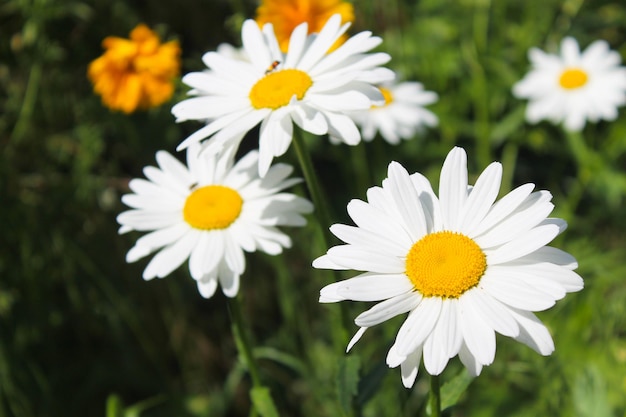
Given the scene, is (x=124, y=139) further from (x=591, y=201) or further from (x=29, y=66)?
(x=591, y=201)

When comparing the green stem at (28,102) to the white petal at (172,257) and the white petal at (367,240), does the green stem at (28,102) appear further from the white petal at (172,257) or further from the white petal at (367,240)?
the white petal at (367,240)

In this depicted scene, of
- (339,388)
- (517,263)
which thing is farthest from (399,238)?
(339,388)

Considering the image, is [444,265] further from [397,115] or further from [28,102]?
[28,102]

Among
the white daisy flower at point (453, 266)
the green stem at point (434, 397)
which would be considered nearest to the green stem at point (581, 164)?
the white daisy flower at point (453, 266)

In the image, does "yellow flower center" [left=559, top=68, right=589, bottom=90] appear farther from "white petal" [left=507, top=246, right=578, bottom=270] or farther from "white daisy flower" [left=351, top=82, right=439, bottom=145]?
"white petal" [left=507, top=246, right=578, bottom=270]

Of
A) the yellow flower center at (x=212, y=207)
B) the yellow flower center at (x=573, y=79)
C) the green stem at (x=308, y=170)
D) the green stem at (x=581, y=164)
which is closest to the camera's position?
the green stem at (x=308, y=170)

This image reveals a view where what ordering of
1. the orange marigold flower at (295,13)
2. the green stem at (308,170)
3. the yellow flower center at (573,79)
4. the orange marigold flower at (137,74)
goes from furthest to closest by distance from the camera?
the yellow flower center at (573,79), the orange marigold flower at (295,13), the orange marigold flower at (137,74), the green stem at (308,170)
